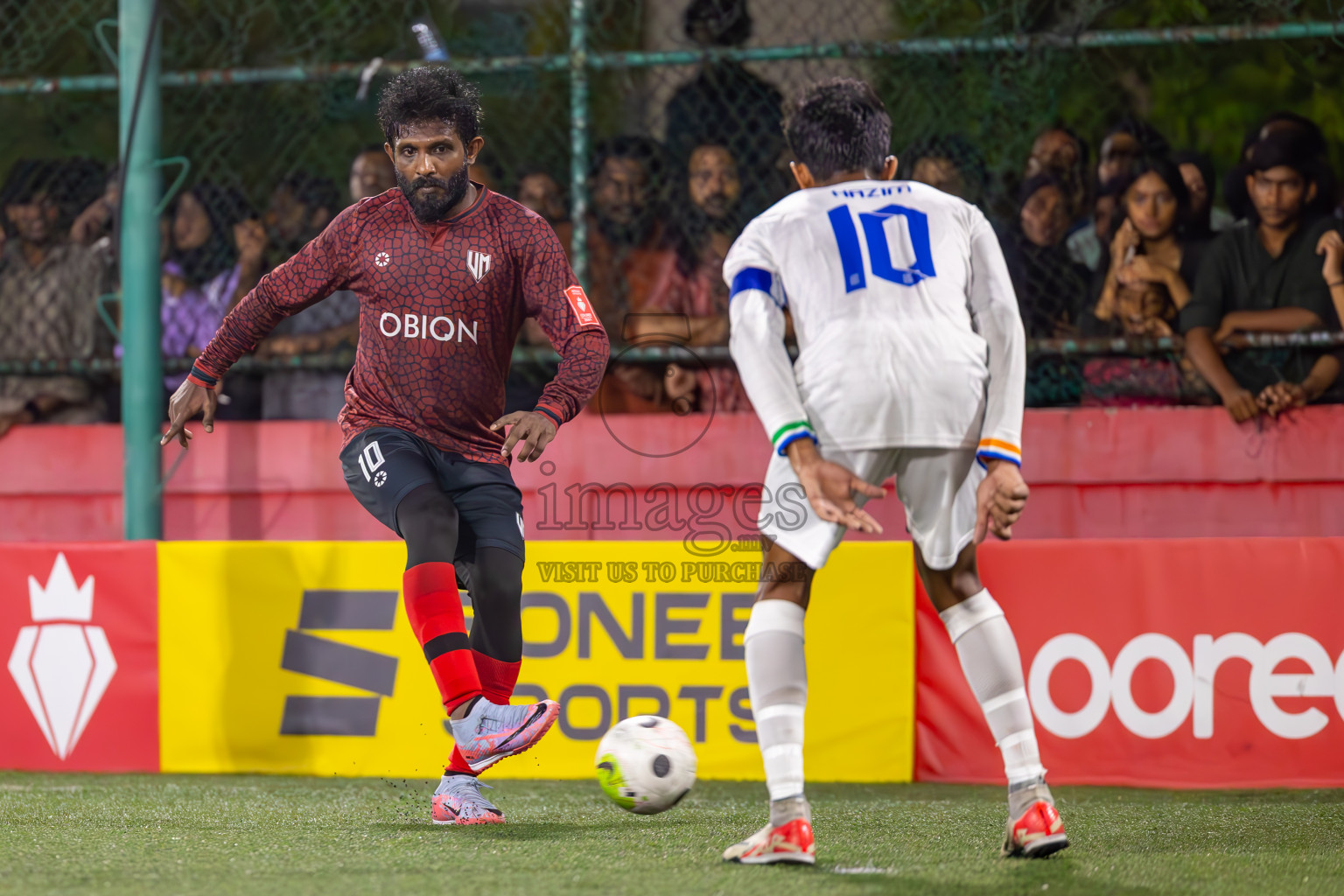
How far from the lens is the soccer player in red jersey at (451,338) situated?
4.08 meters

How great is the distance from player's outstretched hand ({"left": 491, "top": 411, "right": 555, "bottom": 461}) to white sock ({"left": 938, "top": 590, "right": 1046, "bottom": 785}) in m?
1.20

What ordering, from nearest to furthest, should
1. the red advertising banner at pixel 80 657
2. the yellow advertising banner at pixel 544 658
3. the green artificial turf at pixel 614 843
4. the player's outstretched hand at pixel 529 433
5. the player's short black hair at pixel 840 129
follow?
1. the green artificial turf at pixel 614 843
2. the player's short black hair at pixel 840 129
3. the player's outstretched hand at pixel 529 433
4. the yellow advertising banner at pixel 544 658
5. the red advertising banner at pixel 80 657

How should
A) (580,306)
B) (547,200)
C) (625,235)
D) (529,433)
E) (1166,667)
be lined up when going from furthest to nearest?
(547,200) → (625,235) → (1166,667) → (580,306) → (529,433)

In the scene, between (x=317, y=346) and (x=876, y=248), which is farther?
(x=317, y=346)

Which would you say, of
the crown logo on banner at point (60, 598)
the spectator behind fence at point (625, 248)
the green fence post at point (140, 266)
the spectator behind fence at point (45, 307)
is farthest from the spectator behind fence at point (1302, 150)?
the spectator behind fence at point (45, 307)

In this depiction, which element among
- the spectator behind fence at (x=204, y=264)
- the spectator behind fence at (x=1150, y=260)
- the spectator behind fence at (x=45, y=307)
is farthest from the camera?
the spectator behind fence at (x=45, y=307)

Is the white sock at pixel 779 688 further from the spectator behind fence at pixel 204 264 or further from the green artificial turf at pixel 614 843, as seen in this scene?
the spectator behind fence at pixel 204 264

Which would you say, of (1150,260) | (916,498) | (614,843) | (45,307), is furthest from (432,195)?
(45,307)

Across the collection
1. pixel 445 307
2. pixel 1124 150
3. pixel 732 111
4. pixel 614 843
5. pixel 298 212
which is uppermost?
pixel 732 111

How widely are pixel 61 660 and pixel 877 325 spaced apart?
3724 millimetres

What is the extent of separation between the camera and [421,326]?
4.13 metres

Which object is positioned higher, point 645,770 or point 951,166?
point 951,166

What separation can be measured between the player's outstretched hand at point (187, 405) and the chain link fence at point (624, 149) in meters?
1.69

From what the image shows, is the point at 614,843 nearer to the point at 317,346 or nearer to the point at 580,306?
the point at 580,306
